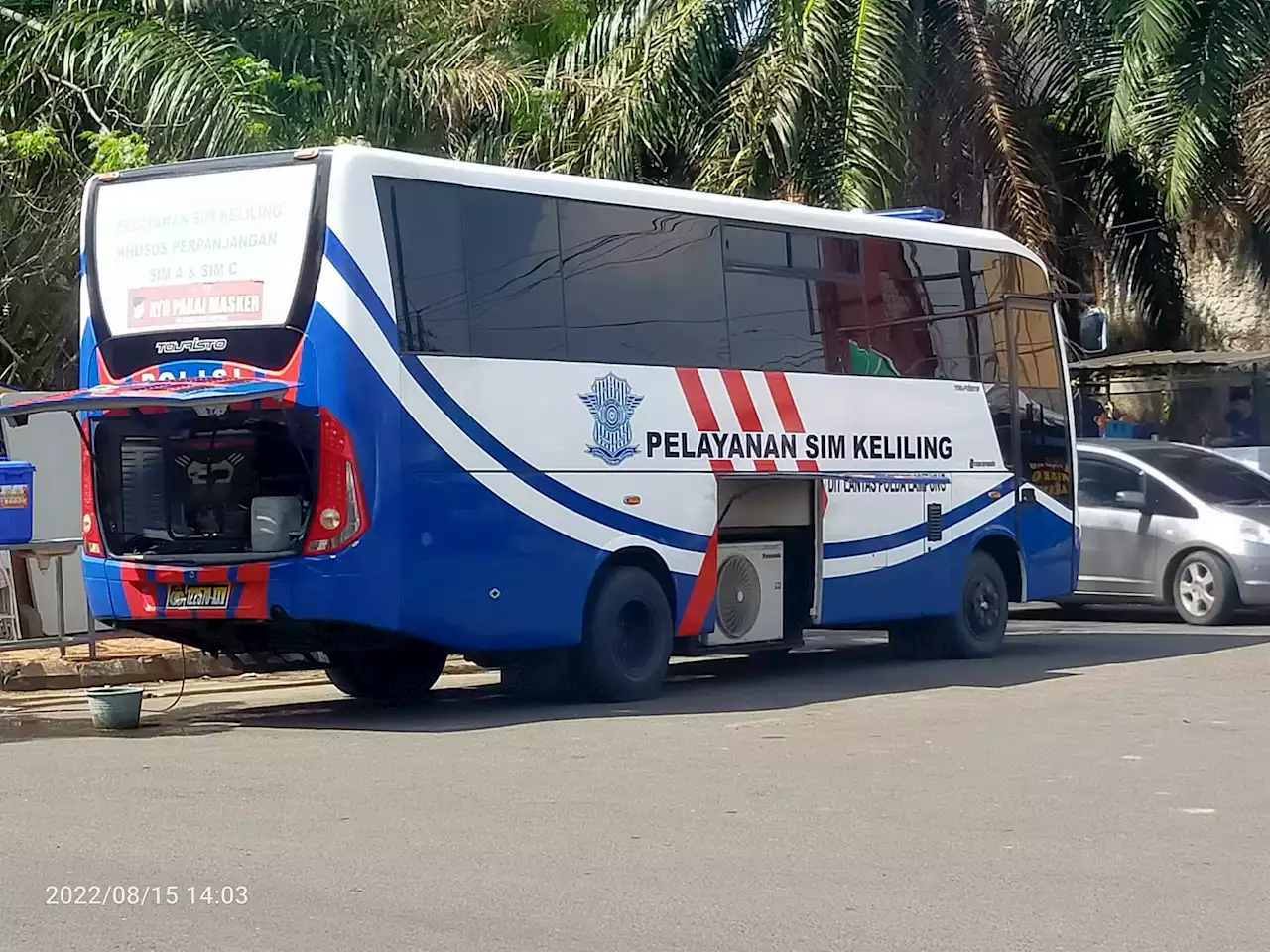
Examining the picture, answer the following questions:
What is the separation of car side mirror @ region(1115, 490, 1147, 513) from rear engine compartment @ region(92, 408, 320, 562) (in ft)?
32.5

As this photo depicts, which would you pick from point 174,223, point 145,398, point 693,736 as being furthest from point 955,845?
point 174,223

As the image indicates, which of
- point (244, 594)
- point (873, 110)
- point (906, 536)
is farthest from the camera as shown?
point (873, 110)

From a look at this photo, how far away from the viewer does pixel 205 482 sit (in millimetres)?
12352

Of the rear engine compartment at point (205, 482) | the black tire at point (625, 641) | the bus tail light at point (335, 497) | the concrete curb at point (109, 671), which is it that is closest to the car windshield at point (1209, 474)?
the black tire at point (625, 641)

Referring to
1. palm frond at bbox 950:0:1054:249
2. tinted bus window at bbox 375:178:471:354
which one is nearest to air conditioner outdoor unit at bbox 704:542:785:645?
tinted bus window at bbox 375:178:471:354

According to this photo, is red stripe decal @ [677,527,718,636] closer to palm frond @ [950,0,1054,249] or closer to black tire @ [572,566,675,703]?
black tire @ [572,566,675,703]

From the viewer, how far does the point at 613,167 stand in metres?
22.9

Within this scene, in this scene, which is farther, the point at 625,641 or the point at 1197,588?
the point at 1197,588

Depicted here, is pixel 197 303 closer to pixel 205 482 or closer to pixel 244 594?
pixel 205 482

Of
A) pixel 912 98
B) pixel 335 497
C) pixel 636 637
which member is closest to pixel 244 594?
pixel 335 497

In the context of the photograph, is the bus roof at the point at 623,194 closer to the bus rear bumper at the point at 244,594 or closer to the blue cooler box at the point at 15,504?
the bus rear bumper at the point at 244,594

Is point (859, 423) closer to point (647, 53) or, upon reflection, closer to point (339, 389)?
point (339, 389)

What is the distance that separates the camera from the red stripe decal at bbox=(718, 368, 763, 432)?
13992 millimetres

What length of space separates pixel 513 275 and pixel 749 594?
127 inches
